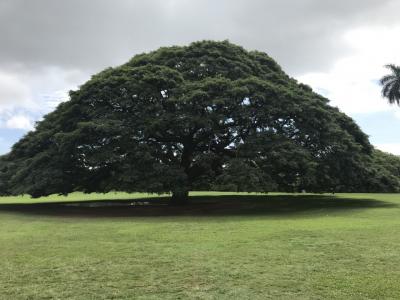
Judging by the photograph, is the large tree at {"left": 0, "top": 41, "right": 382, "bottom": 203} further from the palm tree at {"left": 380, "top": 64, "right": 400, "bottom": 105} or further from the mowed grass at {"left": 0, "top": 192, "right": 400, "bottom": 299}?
the palm tree at {"left": 380, "top": 64, "right": 400, "bottom": 105}

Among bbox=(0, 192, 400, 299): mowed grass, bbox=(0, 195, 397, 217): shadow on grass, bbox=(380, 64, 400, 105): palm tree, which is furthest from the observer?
bbox=(380, 64, 400, 105): palm tree

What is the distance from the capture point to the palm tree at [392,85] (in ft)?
168

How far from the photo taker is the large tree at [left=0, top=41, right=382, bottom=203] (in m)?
20.2

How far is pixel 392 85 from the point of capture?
51.5 metres

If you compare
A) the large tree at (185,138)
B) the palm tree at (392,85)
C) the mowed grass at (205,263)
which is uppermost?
the palm tree at (392,85)

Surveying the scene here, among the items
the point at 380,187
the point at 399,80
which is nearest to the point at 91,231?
the point at 380,187

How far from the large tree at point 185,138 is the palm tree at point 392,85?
99.1 ft

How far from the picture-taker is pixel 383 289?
641 cm

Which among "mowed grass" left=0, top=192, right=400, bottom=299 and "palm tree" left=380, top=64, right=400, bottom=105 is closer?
"mowed grass" left=0, top=192, right=400, bottom=299

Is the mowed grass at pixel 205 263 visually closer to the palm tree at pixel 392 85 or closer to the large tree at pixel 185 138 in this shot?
the large tree at pixel 185 138

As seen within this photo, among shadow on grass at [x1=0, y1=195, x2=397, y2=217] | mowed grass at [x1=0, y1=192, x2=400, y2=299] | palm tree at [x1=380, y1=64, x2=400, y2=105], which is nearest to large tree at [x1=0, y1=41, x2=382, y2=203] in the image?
shadow on grass at [x1=0, y1=195, x2=397, y2=217]

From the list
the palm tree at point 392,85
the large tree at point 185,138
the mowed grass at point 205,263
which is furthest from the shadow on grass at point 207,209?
the palm tree at point 392,85

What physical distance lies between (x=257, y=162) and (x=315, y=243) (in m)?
10.3

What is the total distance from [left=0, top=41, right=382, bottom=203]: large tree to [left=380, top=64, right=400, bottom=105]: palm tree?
99.1ft
